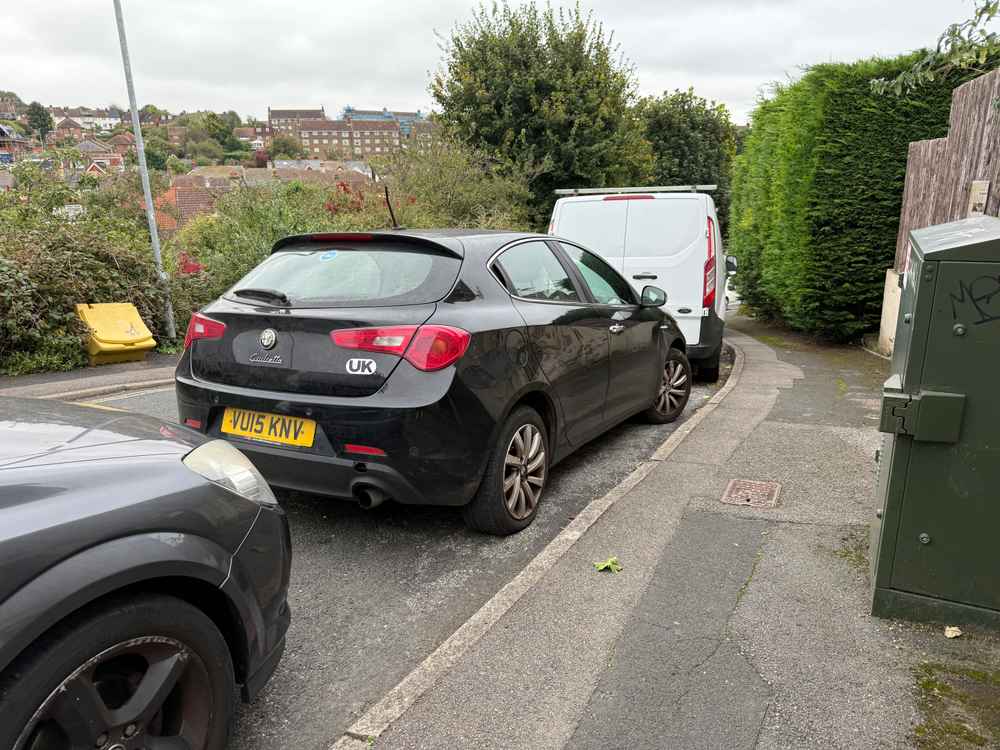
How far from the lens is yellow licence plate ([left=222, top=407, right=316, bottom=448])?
138 inches

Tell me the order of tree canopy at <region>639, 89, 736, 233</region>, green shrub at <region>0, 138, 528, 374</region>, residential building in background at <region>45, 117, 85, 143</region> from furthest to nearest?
1. tree canopy at <region>639, 89, 736, 233</region>
2. residential building in background at <region>45, 117, 85, 143</region>
3. green shrub at <region>0, 138, 528, 374</region>

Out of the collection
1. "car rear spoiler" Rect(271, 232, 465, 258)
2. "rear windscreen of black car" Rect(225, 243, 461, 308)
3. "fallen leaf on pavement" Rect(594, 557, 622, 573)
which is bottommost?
"fallen leaf on pavement" Rect(594, 557, 622, 573)

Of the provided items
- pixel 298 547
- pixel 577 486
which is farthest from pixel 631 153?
pixel 298 547

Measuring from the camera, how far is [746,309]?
15.7 meters

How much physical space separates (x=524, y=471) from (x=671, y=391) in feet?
8.94

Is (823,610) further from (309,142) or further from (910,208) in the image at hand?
(309,142)

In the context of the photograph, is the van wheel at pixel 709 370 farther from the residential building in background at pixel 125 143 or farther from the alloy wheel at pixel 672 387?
the residential building in background at pixel 125 143

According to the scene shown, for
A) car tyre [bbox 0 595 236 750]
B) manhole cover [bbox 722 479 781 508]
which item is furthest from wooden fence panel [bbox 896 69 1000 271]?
car tyre [bbox 0 595 236 750]

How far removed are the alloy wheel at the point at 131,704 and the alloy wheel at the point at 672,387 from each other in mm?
4665

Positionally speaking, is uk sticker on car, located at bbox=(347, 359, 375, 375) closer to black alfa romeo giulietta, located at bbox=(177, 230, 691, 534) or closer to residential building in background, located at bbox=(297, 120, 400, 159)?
black alfa romeo giulietta, located at bbox=(177, 230, 691, 534)

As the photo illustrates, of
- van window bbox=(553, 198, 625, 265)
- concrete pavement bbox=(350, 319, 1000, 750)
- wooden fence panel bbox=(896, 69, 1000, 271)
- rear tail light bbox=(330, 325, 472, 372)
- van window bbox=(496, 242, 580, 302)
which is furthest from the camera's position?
van window bbox=(553, 198, 625, 265)

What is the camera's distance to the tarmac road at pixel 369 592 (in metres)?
2.57

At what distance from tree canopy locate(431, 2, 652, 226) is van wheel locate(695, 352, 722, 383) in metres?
10.5

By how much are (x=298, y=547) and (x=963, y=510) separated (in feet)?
10.0
